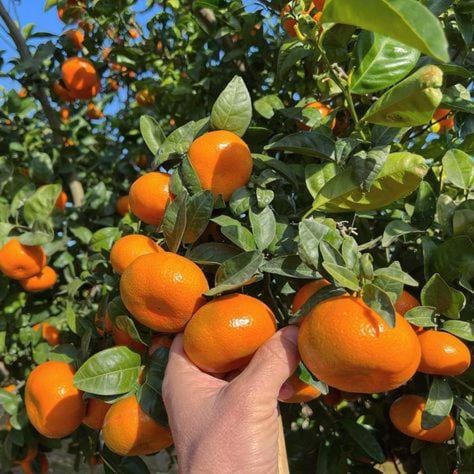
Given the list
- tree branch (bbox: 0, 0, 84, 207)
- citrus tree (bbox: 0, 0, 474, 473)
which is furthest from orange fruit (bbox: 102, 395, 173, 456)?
tree branch (bbox: 0, 0, 84, 207)

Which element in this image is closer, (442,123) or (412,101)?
(412,101)

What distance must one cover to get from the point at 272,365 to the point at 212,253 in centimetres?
22

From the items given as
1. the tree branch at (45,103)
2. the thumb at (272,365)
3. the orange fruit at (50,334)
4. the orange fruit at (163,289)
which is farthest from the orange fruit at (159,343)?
the tree branch at (45,103)

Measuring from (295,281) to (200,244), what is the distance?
0.17 metres

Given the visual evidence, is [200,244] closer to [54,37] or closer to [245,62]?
[245,62]

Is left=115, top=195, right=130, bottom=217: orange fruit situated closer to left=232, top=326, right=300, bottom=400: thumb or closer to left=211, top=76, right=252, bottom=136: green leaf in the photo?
left=211, top=76, right=252, bottom=136: green leaf

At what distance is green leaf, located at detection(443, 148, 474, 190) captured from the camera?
0.95 meters

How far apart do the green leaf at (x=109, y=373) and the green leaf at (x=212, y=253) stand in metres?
0.20

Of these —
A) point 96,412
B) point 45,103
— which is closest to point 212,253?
point 96,412

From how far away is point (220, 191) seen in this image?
0.89m

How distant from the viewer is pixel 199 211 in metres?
0.82

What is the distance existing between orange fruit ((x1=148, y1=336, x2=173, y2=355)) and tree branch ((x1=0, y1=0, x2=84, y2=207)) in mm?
1010

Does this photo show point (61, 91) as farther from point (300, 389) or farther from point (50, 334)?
point (300, 389)

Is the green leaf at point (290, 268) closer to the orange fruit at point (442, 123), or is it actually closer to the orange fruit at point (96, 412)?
the orange fruit at point (96, 412)
